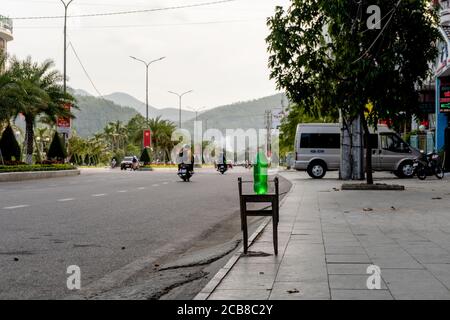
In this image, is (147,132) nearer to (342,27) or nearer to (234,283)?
(342,27)

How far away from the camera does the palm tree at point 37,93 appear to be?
41.7 m

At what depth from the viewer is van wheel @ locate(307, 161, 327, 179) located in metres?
35.5

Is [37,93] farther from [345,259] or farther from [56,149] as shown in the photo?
[345,259]

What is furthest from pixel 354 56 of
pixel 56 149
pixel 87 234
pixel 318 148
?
pixel 56 149

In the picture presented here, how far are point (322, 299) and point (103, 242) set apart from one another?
5.11m

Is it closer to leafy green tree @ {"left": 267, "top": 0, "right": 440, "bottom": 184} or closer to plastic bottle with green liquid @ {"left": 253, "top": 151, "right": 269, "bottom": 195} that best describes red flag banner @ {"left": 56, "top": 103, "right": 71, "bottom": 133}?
leafy green tree @ {"left": 267, "top": 0, "right": 440, "bottom": 184}

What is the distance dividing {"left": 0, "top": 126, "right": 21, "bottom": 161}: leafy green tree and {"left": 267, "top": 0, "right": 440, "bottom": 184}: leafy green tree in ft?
79.2

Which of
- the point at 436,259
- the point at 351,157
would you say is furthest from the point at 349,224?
the point at 351,157

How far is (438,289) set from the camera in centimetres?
582

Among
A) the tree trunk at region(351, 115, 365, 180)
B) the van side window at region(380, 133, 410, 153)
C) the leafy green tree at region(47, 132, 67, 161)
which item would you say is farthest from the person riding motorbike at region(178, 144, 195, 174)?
the leafy green tree at region(47, 132, 67, 161)

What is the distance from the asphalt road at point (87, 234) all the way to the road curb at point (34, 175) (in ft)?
53.5

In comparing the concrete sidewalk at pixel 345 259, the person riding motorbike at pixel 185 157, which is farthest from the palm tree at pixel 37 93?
the concrete sidewalk at pixel 345 259

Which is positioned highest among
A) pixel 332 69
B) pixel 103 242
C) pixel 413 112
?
pixel 332 69

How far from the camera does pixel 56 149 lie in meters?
50.3
